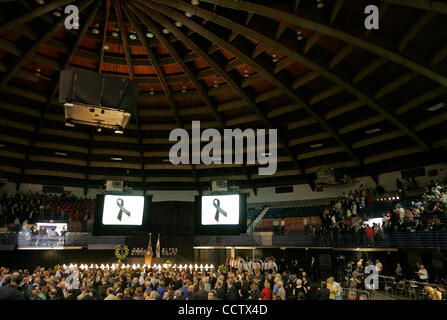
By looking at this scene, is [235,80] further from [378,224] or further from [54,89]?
[378,224]

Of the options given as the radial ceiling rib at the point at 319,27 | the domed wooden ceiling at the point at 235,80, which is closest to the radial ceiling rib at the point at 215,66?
the domed wooden ceiling at the point at 235,80

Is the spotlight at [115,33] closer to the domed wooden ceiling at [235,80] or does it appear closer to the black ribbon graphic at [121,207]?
the domed wooden ceiling at [235,80]

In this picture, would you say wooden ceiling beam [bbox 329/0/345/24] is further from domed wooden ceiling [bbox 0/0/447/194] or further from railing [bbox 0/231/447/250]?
railing [bbox 0/231/447/250]

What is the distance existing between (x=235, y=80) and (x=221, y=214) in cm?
808

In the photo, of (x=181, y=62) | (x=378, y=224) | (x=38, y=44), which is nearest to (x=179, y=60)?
(x=181, y=62)

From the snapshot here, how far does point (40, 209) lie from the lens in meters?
26.4

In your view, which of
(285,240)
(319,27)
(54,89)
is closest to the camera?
(319,27)

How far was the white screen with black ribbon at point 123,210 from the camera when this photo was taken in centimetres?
1448

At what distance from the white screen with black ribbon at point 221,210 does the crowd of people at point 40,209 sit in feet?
53.6

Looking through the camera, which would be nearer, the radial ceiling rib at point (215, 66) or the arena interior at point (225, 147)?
the arena interior at point (225, 147)

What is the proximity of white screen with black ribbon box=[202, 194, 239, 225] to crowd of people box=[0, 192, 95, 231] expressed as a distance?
16.3 metres

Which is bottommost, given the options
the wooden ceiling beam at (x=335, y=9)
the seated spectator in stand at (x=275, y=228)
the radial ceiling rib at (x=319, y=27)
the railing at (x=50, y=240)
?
the railing at (x=50, y=240)
